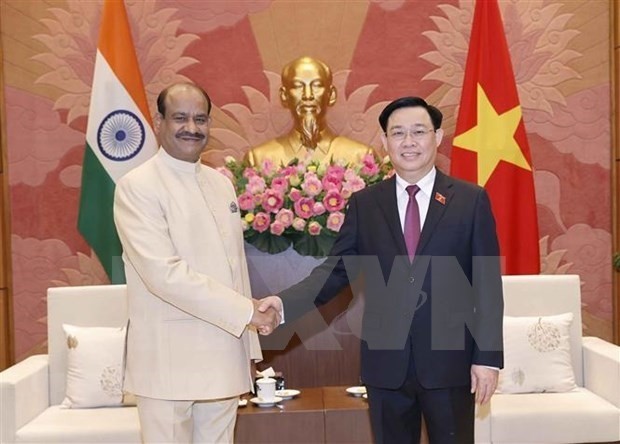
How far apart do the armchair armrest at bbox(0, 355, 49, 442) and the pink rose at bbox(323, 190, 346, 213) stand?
4.83ft

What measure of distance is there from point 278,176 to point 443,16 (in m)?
1.67

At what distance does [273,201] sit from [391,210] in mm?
1316

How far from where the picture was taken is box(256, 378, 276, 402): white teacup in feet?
11.2

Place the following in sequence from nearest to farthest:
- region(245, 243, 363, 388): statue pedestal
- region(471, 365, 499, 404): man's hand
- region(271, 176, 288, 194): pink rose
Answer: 1. region(471, 365, 499, 404): man's hand
2. region(271, 176, 288, 194): pink rose
3. region(245, 243, 363, 388): statue pedestal

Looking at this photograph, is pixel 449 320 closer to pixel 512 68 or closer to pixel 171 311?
pixel 171 311

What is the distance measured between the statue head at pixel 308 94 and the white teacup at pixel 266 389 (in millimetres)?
1451

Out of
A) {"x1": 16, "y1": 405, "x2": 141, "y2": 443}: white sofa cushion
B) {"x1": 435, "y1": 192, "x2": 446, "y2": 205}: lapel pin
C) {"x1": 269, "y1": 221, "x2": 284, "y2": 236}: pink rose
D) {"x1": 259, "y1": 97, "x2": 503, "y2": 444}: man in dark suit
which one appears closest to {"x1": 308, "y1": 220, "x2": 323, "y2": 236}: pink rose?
{"x1": 269, "y1": 221, "x2": 284, "y2": 236}: pink rose

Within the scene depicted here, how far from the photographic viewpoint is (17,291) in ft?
15.5

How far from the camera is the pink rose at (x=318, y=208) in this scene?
367 cm

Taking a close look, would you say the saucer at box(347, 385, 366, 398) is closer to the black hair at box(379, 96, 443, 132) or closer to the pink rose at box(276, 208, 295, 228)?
the pink rose at box(276, 208, 295, 228)

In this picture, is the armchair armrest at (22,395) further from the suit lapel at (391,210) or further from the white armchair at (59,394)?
the suit lapel at (391,210)

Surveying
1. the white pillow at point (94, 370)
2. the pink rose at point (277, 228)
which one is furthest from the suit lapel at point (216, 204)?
the white pillow at point (94, 370)

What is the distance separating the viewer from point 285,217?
12.1ft

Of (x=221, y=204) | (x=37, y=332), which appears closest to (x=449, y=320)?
(x=221, y=204)
